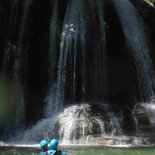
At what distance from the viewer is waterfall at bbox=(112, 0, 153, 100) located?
26.7 m

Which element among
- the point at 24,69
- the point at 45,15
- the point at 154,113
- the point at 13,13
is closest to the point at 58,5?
the point at 45,15

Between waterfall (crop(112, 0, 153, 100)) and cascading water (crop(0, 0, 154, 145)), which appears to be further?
waterfall (crop(112, 0, 153, 100))

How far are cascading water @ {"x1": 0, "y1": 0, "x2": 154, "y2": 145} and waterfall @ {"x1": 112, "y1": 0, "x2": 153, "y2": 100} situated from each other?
65mm

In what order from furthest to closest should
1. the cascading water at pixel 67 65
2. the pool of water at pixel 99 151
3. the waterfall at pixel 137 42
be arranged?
the waterfall at pixel 137 42 < the cascading water at pixel 67 65 < the pool of water at pixel 99 151

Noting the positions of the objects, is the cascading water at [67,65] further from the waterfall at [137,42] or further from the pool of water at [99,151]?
the pool of water at [99,151]

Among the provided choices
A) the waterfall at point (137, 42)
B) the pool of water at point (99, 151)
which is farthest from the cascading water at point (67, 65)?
the pool of water at point (99, 151)

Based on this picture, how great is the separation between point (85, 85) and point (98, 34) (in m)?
3.76

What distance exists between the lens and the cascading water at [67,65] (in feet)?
78.1

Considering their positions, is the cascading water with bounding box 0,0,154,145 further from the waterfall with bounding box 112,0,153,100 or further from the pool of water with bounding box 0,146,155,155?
the pool of water with bounding box 0,146,155,155

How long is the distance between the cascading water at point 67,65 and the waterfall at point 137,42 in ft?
0.21

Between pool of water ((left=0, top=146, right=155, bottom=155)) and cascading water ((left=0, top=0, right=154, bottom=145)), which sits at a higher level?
cascading water ((left=0, top=0, right=154, bottom=145))

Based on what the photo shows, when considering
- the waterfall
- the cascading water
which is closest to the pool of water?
the cascading water

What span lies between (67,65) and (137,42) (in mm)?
5945

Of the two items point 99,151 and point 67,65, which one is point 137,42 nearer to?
point 67,65
